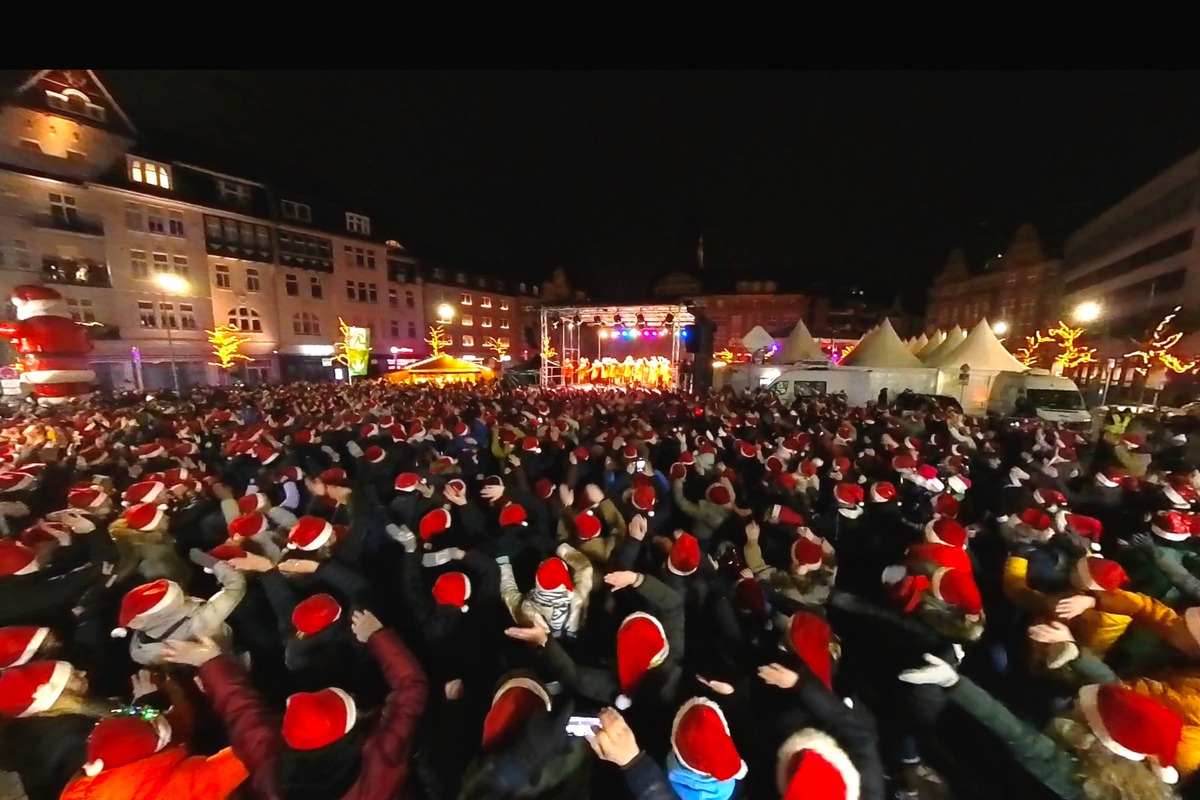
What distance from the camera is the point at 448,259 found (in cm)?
5056

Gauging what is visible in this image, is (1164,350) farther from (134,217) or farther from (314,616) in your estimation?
(134,217)

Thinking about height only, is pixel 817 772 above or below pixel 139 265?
below

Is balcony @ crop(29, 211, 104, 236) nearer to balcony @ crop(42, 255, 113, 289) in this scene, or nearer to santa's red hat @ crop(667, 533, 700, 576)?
balcony @ crop(42, 255, 113, 289)

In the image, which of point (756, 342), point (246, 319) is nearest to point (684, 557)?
point (756, 342)

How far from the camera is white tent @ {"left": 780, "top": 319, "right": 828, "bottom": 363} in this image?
23875 mm

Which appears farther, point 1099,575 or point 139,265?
point 139,265

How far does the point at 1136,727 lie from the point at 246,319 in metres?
39.6

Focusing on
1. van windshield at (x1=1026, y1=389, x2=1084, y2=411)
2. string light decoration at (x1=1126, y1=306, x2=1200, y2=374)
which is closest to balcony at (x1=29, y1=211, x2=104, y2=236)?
van windshield at (x1=1026, y1=389, x2=1084, y2=411)

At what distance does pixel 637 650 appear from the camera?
108 inches

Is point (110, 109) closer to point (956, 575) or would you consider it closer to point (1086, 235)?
point (956, 575)

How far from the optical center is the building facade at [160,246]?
80.5 feet

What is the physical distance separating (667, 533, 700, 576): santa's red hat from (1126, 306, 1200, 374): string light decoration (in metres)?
33.3

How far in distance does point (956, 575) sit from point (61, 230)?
38025 mm

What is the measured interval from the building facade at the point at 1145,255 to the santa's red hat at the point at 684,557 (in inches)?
1551
